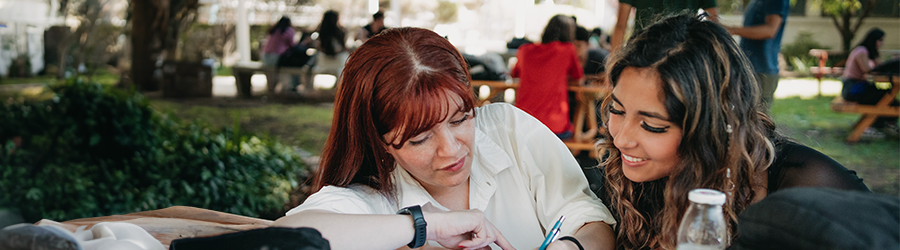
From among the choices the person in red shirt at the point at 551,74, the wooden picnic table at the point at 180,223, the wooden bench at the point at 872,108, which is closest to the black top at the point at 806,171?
the wooden picnic table at the point at 180,223

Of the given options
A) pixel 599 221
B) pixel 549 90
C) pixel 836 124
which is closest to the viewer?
pixel 599 221

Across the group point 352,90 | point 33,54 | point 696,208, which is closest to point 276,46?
point 33,54

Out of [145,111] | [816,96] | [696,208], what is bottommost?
[816,96]

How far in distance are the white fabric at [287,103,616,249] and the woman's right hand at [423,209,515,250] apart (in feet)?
0.82

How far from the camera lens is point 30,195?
3.53 meters

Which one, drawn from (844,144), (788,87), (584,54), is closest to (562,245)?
(584,54)

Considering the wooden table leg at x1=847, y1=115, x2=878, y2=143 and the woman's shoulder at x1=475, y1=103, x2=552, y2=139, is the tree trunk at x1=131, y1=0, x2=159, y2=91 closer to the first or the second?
the woman's shoulder at x1=475, y1=103, x2=552, y2=139

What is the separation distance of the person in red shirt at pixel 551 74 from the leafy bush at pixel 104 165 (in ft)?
→ 6.39

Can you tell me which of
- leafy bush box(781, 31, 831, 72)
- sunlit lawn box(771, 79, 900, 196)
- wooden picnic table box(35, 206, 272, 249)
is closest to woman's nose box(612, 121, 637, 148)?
wooden picnic table box(35, 206, 272, 249)

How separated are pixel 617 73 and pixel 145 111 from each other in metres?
3.50

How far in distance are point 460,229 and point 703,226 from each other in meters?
0.57

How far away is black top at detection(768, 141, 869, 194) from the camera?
137 cm

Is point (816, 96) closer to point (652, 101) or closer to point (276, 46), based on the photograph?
point (276, 46)

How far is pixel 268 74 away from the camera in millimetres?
9969
